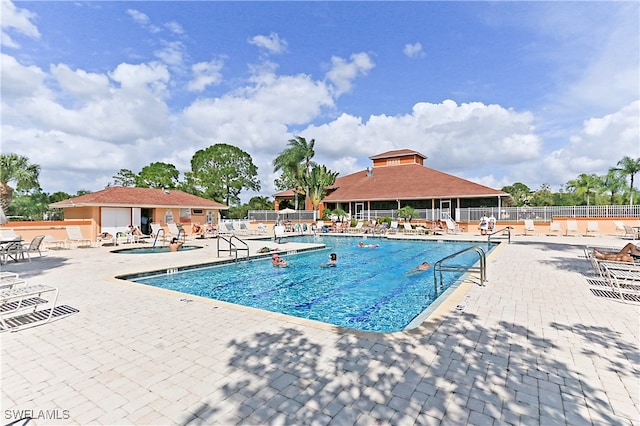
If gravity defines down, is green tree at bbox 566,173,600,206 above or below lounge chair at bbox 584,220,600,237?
above

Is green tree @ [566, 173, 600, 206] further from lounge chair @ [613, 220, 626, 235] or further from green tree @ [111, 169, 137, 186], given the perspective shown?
green tree @ [111, 169, 137, 186]

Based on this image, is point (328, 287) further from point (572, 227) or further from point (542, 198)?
point (542, 198)

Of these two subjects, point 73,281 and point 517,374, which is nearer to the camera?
point 517,374

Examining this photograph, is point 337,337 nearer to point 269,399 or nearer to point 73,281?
point 269,399

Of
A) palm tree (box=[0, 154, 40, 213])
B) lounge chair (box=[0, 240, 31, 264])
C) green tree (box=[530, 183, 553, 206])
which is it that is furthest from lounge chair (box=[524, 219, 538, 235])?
palm tree (box=[0, 154, 40, 213])

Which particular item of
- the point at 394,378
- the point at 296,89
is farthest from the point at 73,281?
the point at 296,89

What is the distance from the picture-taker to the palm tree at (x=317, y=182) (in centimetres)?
3109

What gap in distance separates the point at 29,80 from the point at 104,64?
189 inches

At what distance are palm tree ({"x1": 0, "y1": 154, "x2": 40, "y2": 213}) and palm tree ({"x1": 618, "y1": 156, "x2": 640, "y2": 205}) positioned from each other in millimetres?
47536

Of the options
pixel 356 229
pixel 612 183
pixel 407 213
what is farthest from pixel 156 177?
pixel 612 183

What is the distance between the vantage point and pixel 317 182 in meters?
31.0

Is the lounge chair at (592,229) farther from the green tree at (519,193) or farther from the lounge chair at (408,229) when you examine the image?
the green tree at (519,193)

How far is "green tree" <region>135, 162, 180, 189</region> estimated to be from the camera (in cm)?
4406

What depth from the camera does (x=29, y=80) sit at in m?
12.0
